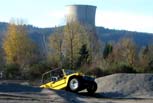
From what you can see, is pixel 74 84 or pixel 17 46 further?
pixel 17 46

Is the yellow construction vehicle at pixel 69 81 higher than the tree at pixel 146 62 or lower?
higher

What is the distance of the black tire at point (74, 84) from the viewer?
32.9 meters

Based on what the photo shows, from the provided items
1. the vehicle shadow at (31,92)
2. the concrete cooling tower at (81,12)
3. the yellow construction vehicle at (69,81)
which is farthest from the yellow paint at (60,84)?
the concrete cooling tower at (81,12)

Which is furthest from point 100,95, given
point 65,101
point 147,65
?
point 147,65

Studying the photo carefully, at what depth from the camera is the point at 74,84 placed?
33062 mm

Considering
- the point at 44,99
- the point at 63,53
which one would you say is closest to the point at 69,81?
the point at 44,99

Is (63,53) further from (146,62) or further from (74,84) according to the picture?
(74,84)

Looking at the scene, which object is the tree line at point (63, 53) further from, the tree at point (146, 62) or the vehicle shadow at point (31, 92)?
the vehicle shadow at point (31, 92)

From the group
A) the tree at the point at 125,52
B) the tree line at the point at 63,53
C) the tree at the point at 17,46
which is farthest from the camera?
the tree at the point at 125,52

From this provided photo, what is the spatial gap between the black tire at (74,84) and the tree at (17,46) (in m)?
46.3

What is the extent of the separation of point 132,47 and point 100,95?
63.8 m

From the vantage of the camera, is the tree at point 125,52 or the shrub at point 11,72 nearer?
the shrub at point 11,72

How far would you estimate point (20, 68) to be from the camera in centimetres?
6638

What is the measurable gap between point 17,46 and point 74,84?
4963 centimetres
